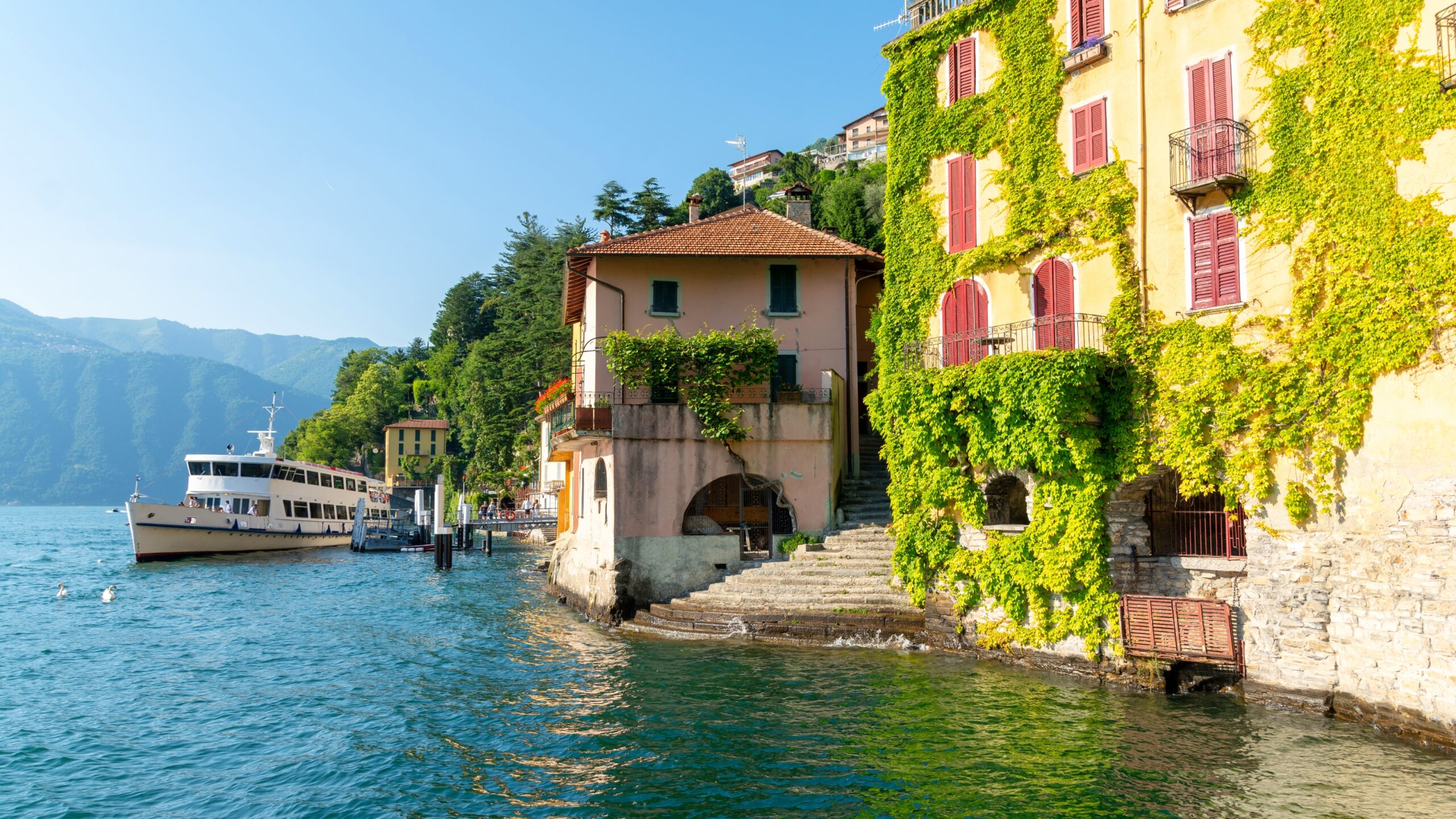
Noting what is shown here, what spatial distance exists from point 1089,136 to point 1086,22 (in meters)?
2.18

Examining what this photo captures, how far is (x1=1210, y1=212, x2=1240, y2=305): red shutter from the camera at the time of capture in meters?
14.7

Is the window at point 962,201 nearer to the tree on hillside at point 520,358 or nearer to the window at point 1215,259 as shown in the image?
the window at point 1215,259

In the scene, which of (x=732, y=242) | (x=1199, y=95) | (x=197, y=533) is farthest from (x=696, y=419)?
(x=197, y=533)

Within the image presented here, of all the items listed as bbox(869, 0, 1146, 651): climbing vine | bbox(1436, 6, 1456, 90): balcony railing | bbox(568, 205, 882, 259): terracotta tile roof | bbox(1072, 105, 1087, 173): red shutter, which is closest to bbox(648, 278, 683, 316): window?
bbox(568, 205, 882, 259): terracotta tile roof

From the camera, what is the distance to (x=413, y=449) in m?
106

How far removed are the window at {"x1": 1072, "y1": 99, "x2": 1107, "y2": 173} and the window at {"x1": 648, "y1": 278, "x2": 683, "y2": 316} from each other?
1129 cm

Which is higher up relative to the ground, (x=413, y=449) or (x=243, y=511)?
(x=413, y=449)

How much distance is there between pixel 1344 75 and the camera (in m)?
13.3

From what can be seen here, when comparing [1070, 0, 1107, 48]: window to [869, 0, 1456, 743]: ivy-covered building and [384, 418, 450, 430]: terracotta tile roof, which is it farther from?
[384, 418, 450, 430]: terracotta tile roof

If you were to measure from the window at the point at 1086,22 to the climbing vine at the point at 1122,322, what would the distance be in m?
0.45

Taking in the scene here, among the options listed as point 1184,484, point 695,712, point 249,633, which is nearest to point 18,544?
point 249,633

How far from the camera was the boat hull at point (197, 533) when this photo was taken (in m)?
43.1

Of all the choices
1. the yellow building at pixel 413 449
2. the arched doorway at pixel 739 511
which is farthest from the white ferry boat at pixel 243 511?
the yellow building at pixel 413 449

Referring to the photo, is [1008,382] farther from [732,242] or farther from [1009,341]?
[732,242]
